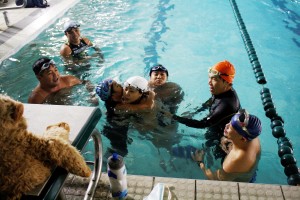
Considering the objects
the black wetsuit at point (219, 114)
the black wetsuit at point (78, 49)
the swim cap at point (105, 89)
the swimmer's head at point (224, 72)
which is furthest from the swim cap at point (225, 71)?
the black wetsuit at point (78, 49)

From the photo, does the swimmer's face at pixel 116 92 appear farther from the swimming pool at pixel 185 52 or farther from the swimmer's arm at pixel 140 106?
the swimming pool at pixel 185 52

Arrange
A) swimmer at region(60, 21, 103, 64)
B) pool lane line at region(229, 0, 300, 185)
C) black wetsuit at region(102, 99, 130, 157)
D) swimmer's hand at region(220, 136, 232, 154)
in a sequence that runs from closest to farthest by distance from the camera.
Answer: pool lane line at region(229, 0, 300, 185) → swimmer's hand at region(220, 136, 232, 154) → black wetsuit at region(102, 99, 130, 157) → swimmer at region(60, 21, 103, 64)

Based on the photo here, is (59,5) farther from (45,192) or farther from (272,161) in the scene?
(45,192)

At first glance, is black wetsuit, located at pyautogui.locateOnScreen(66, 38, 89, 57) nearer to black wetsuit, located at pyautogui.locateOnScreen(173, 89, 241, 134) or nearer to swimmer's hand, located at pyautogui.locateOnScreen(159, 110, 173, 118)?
swimmer's hand, located at pyautogui.locateOnScreen(159, 110, 173, 118)

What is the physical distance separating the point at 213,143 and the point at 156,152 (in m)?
1.10

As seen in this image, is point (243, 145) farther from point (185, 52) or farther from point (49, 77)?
point (185, 52)

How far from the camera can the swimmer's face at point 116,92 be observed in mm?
4516

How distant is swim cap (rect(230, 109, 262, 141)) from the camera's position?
10.4ft

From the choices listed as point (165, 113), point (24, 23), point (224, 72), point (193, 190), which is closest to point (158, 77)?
point (165, 113)

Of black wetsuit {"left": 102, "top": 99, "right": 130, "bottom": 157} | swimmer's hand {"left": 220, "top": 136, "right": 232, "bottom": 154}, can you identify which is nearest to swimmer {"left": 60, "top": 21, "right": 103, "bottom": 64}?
black wetsuit {"left": 102, "top": 99, "right": 130, "bottom": 157}

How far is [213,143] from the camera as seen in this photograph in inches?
180

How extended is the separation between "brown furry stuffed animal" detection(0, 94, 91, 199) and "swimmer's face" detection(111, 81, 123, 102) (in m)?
2.76

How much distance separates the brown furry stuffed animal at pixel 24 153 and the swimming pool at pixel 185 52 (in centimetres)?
325

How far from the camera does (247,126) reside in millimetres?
3145
